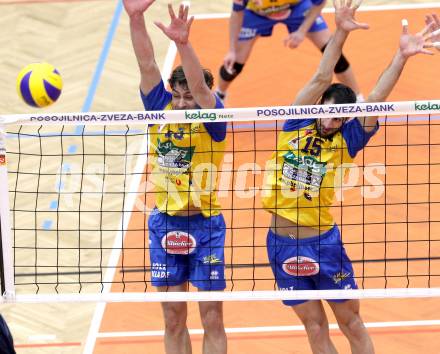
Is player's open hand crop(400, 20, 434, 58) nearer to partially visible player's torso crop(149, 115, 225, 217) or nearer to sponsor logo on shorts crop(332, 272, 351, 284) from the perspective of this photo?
partially visible player's torso crop(149, 115, 225, 217)

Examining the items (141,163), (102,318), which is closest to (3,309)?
(102,318)

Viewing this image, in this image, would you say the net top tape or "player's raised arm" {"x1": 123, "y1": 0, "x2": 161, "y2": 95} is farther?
"player's raised arm" {"x1": 123, "y1": 0, "x2": 161, "y2": 95}

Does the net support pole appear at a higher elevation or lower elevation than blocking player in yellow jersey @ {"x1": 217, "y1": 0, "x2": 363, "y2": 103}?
lower

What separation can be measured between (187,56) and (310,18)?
492cm

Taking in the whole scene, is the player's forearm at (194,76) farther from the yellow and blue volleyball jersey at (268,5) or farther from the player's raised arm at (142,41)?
the yellow and blue volleyball jersey at (268,5)

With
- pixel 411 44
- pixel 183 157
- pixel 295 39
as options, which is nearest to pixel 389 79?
pixel 411 44

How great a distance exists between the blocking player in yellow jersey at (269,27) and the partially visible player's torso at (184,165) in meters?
4.41

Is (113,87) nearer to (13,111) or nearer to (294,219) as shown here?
(13,111)

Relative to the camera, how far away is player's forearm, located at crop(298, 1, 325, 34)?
12.7 metres

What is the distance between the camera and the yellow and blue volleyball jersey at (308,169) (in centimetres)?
839

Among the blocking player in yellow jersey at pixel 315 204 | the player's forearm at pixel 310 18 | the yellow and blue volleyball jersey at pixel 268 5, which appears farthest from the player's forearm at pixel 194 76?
the yellow and blue volleyball jersey at pixel 268 5

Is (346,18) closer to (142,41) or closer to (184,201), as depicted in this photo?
(142,41)

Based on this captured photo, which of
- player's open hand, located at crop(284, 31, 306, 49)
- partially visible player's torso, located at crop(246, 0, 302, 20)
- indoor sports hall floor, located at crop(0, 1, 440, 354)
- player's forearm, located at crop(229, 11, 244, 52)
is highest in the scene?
partially visible player's torso, located at crop(246, 0, 302, 20)

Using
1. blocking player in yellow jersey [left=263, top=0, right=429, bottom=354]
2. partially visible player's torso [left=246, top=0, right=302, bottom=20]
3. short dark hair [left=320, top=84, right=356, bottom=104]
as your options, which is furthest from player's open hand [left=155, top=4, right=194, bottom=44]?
partially visible player's torso [left=246, top=0, right=302, bottom=20]
